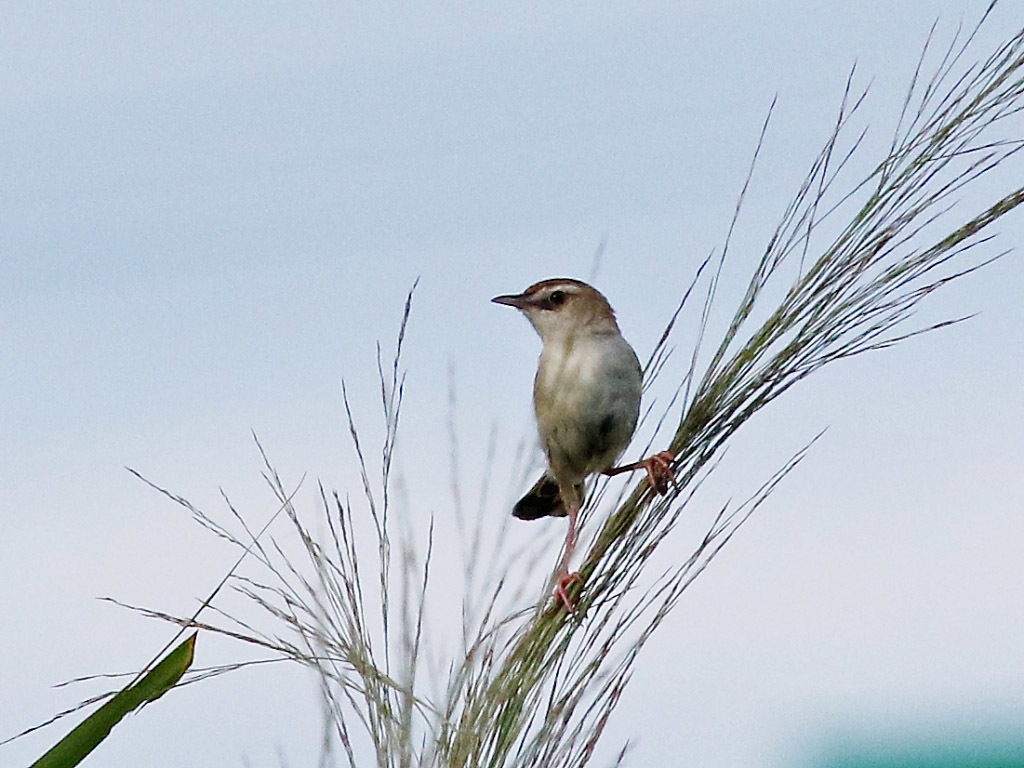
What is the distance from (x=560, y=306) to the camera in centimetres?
453

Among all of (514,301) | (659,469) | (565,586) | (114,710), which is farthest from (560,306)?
(114,710)

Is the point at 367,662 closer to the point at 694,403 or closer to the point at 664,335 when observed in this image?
the point at 694,403

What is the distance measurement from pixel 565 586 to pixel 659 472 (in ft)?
0.95

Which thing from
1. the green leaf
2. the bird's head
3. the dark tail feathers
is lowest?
the green leaf

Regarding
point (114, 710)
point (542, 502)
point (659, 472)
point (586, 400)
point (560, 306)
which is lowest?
point (114, 710)

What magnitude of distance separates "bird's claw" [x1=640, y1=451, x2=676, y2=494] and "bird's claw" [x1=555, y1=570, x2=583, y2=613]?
0.18 metres

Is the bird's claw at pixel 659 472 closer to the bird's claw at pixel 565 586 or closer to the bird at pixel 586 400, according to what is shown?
the bird's claw at pixel 565 586

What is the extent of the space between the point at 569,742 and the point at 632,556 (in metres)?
0.36

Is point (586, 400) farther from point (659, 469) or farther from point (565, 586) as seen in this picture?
point (565, 586)

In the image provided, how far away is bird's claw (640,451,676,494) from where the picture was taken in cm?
192

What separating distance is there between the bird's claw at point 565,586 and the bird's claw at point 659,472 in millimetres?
177

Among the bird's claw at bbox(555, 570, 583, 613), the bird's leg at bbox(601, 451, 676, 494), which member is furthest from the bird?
the bird's claw at bbox(555, 570, 583, 613)

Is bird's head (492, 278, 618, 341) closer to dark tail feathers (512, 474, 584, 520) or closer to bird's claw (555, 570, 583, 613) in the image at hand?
dark tail feathers (512, 474, 584, 520)

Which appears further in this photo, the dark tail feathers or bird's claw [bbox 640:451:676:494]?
the dark tail feathers
